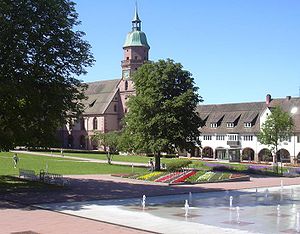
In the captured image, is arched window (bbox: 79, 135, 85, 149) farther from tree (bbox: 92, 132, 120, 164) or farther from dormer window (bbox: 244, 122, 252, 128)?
tree (bbox: 92, 132, 120, 164)

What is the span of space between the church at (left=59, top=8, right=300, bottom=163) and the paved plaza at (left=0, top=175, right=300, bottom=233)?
3016 cm

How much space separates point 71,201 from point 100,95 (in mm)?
88569

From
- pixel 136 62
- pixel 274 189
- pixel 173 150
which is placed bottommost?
pixel 274 189

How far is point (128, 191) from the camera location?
103 ft

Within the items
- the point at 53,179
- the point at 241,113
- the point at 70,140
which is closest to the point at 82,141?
the point at 70,140

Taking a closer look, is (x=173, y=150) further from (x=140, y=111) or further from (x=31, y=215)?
(x=31, y=215)

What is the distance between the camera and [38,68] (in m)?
28.0

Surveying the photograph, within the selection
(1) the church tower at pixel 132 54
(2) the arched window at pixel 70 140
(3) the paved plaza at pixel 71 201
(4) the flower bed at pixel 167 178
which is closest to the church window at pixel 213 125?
(1) the church tower at pixel 132 54

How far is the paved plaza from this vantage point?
58.2 ft

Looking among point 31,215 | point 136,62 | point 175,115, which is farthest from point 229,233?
point 136,62

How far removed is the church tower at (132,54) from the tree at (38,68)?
73719 millimetres

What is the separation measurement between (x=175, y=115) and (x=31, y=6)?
25.2 m

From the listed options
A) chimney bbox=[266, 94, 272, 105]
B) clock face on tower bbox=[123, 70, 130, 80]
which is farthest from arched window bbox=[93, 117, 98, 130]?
chimney bbox=[266, 94, 272, 105]

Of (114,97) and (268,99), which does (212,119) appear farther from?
(114,97)
